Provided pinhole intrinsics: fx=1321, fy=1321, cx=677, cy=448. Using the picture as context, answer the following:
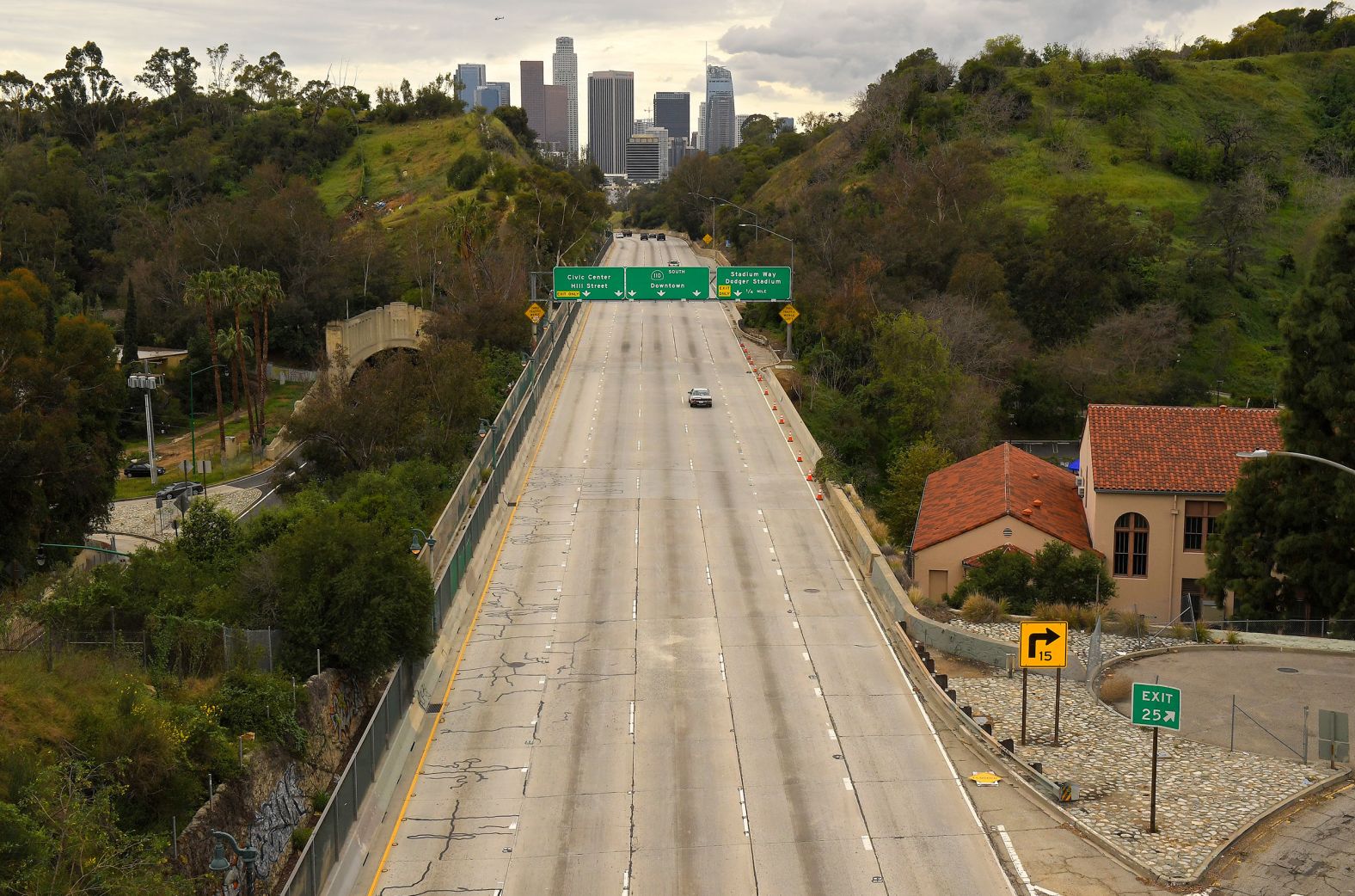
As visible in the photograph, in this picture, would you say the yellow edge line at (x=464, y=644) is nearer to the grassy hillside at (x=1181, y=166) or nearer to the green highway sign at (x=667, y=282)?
the green highway sign at (x=667, y=282)

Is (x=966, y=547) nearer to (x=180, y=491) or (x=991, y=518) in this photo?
(x=991, y=518)

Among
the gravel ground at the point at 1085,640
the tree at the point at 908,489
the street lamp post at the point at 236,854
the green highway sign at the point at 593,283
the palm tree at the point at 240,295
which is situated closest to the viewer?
the street lamp post at the point at 236,854

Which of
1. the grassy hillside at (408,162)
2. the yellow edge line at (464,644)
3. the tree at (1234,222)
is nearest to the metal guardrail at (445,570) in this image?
the yellow edge line at (464,644)

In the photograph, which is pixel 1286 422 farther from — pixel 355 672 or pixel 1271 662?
pixel 355 672

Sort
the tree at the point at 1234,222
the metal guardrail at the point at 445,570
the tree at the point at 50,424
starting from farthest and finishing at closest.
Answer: the tree at the point at 1234,222
the tree at the point at 50,424
the metal guardrail at the point at 445,570

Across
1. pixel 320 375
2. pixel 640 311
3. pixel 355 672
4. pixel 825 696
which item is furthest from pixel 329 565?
pixel 640 311

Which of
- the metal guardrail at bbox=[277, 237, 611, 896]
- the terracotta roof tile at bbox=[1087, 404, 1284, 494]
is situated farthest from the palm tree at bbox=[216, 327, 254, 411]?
the terracotta roof tile at bbox=[1087, 404, 1284, 494]
